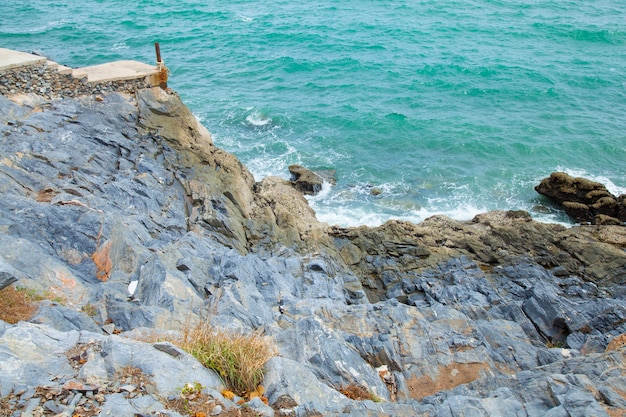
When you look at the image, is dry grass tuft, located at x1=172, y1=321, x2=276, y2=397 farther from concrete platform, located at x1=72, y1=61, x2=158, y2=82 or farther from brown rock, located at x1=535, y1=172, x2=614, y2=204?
brown rock, located at x1=535, y1=172, x2=614, y2=204

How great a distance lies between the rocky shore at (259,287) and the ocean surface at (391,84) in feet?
A: 16.4

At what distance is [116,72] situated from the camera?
75.8 feet

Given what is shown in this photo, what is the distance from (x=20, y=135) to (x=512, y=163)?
26.9 meters

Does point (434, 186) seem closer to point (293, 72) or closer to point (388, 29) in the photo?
point (293, 72)

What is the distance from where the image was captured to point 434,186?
29.0 metres

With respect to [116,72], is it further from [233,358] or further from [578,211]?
[578,211]

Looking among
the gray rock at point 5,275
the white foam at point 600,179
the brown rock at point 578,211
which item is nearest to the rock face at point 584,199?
the brown rock at point 578,211

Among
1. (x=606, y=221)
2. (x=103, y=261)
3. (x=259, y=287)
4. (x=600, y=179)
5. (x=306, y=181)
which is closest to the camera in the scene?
(x=103, y=261)

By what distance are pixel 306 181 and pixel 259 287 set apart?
40.9ft

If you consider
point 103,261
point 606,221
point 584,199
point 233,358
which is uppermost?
point 233,358

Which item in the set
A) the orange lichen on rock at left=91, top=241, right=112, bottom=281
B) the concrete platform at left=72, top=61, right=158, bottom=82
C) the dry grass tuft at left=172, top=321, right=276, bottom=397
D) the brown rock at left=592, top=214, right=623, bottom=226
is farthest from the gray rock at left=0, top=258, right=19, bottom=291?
the brown rock at left=592, top=214, right=623, bottom=226

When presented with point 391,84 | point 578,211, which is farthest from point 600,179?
point 391,84

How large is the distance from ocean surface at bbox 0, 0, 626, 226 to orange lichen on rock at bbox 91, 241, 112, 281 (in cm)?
1351

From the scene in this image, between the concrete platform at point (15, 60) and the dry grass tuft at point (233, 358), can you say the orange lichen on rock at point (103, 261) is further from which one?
the concrete platform at point (15, 60)
